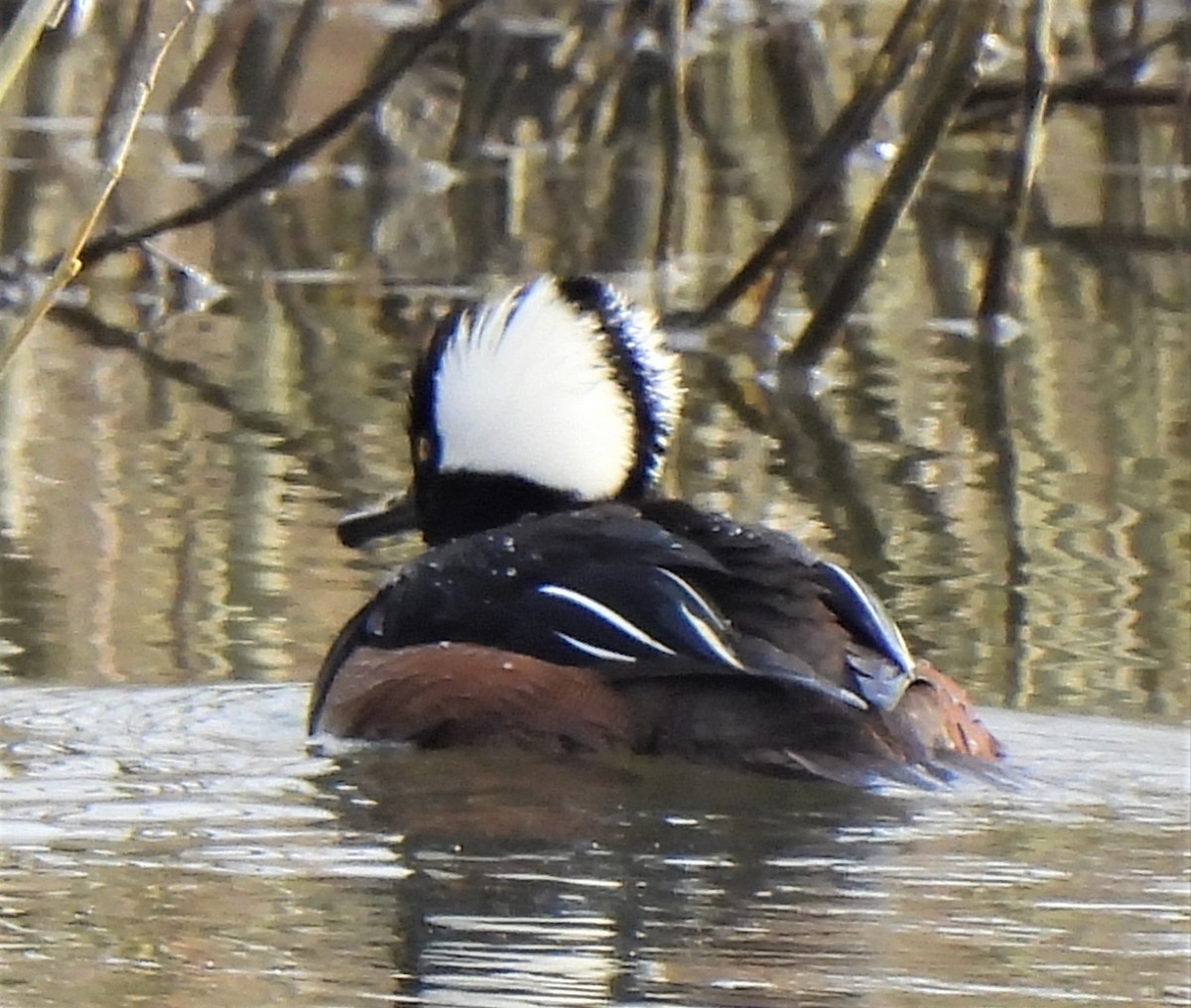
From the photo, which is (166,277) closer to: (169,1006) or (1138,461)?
(1138,461)

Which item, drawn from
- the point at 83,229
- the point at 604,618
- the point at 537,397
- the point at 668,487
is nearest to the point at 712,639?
the point at 604,618

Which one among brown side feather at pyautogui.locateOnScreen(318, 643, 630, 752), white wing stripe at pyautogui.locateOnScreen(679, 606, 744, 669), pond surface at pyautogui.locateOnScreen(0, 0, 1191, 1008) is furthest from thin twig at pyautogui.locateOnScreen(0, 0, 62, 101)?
brown side feather at pyautogui.locateOnScreen(318, 643, 630, 752)

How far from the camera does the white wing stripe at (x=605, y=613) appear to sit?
5258 millimetres

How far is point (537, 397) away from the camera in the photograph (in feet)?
19.7

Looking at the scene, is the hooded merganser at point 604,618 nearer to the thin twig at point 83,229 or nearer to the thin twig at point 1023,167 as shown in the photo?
the thin twig at point 83,229

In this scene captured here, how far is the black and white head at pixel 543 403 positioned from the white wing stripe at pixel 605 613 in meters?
0.63

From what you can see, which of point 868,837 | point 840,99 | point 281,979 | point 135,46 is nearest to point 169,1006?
point 281,979

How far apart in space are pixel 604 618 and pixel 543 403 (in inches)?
31.2

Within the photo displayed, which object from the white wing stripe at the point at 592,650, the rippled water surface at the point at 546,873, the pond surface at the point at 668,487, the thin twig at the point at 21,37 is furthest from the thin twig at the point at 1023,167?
the thin twig at the point at 21,37

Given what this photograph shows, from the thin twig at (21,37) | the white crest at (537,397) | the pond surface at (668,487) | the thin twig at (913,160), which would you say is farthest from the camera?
the thin twig at (913,160)

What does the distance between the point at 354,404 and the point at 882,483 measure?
1.81m

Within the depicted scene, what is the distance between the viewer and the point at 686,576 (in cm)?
537

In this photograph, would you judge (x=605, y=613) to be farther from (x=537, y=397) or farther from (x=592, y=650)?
(x=537, y=397)

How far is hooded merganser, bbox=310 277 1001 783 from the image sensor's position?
525cm
